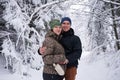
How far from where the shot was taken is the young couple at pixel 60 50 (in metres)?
5.29

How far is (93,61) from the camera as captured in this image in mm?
12484

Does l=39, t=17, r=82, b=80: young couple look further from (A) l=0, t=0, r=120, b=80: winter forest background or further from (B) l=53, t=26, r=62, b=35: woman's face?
(A) l=0, t=0, r=120, b=80: winter forest background

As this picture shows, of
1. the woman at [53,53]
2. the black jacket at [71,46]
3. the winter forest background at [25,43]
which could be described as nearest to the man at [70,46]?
the black jacket at [71,46]

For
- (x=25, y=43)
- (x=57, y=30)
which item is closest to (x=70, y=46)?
(x=57, y=30)

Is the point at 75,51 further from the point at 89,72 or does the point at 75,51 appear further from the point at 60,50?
the point at 89,72

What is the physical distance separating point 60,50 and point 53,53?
0.12m

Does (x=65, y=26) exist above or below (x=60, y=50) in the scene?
above

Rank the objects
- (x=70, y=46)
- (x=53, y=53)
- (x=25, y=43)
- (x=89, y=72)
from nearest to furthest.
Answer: (x=53, y=53) → (x=70, y=46) → (x=89, y=72) → (x=25, y=43)

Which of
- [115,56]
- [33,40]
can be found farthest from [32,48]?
[115,56]

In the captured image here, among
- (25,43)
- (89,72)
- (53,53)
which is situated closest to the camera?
(53,53)

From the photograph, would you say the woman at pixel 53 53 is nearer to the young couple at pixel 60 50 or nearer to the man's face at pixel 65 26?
the young couple at pixel 60 50

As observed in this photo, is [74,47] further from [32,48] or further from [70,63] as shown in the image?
[32,48]

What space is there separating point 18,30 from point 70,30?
26.6 feet

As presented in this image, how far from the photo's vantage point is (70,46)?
18.3ft
